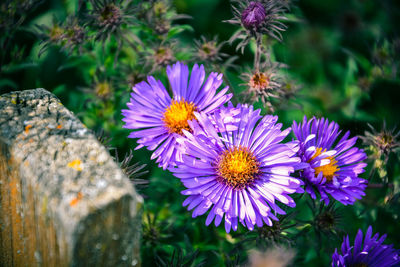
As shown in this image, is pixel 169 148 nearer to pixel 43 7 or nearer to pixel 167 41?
pixel 167 41

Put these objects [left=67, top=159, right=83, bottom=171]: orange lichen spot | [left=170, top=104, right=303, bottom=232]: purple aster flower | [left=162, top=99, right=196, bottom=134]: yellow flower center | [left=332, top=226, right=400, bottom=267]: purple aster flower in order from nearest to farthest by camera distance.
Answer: [left=67, top=159, right=83, bottom=171]: orange lichen spot, [left=170, top=104, right=303, bottom=232]: purple aster flower, [left=332, top=226, right=400, bottom=267]: purple aster flower, [left=162, top=99, right=196, bottom=134]: yellow flower center

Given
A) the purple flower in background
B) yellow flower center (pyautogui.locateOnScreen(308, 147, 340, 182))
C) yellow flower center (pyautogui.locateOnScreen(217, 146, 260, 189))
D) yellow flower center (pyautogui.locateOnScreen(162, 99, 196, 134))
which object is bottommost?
yellow flower center (pyautogui.locateOnScreen(217, 146, 260, 189))

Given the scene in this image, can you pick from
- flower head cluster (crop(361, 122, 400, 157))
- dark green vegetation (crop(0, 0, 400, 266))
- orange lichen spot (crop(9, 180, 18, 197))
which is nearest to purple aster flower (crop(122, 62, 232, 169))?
dark green vegetation (crop(0, 0, 400, 266))

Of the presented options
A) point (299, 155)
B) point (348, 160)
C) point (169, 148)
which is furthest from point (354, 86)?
point (169, 148)

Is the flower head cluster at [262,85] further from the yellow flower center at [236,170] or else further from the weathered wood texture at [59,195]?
the weathered wood texture at [59,195]

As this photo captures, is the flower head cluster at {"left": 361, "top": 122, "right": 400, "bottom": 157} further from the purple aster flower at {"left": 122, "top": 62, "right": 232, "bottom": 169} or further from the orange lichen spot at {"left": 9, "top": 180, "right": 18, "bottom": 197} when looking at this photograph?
the orange lichen spot at {"left": 9, "top": 180, "right": 18, "bottom": 197}

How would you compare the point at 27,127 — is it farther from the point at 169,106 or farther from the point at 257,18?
the point at 257,18

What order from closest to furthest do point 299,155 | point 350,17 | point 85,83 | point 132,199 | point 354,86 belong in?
point 132,199, point 299,155, point 85,83, point 354,86, point 350,17
